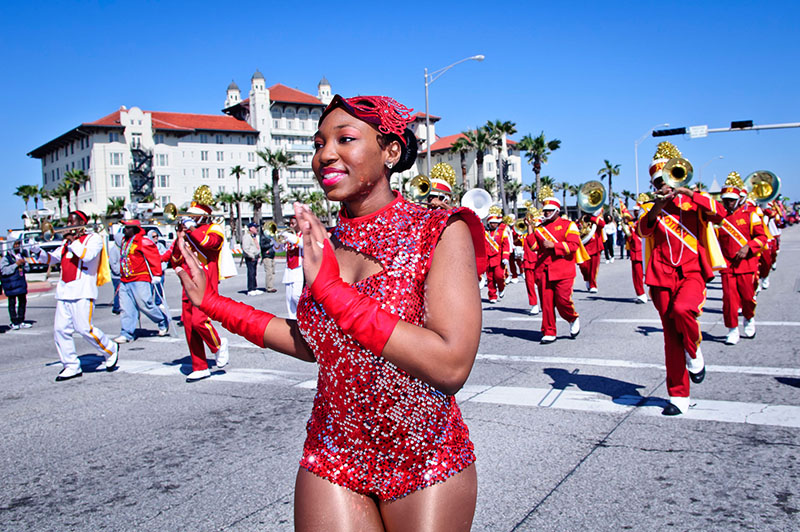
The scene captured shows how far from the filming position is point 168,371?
8125 millimetres

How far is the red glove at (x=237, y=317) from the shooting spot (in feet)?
6.82

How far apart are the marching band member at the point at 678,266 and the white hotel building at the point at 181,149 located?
68.9m

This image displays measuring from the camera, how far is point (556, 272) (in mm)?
9500

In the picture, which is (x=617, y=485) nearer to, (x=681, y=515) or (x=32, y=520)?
(x=681, y=515)

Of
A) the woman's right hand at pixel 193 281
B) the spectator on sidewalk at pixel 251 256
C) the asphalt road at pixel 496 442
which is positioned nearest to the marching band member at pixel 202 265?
the asphalt road at pixel 496 442

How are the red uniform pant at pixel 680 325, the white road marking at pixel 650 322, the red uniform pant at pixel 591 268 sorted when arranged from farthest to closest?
the red uniform pant at pixel 591 268, the white road marking at pixel 650 322, the red uniform pant at pixel 680 325

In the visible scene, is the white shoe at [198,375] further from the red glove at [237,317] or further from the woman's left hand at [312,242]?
the woman's left hand at [312,242]

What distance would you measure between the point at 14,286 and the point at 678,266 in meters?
12.7

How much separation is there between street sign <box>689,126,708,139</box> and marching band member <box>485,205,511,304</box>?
717 inches

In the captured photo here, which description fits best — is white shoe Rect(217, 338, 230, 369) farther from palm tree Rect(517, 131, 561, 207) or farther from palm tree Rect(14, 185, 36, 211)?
palm tree Rect(14, 185, 36, 211)

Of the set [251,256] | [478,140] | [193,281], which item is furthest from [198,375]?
[478,140]

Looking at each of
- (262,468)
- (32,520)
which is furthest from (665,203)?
(32,520)

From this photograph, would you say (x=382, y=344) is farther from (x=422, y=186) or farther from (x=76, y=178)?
(x=76, y=178)

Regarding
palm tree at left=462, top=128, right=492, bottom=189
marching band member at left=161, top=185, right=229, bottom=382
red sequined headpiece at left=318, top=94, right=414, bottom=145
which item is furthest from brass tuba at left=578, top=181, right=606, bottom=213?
palm tree at left=462, top=128, right=492, bottom=189
